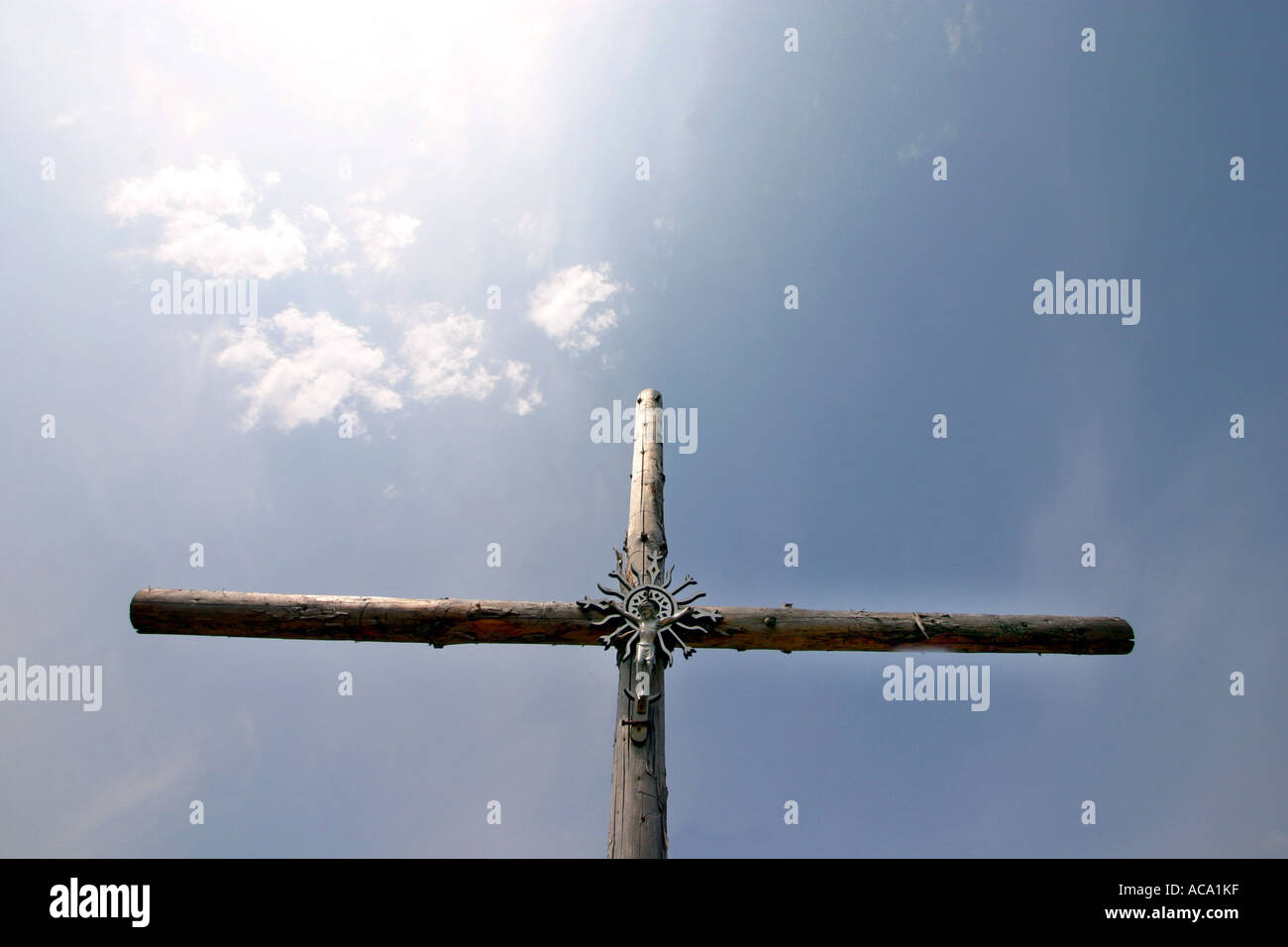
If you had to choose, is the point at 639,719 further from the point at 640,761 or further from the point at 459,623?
the point at 459,623

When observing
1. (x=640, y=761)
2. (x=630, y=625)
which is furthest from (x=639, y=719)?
(x=630, y=625)

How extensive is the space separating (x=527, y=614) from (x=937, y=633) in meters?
3.60

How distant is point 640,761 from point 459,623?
192cm

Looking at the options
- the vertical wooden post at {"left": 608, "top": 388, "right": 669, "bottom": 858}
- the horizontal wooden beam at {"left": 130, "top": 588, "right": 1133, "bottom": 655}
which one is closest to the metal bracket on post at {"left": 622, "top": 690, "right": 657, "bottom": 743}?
the vertical wooden post at {"left": 608, "top": 388, "right": 669, "bottom": 858}

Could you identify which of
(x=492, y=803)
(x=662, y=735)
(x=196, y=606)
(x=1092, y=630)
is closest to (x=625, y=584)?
(x=662, y=735)

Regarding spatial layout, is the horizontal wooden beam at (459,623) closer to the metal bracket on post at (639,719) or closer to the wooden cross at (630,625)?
the wooden cross at (630,625)

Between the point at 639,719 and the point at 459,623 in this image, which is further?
the point at 459,623

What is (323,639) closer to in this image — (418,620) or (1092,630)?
(418,620)

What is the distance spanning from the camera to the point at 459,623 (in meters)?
5.50

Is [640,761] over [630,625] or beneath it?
beneath

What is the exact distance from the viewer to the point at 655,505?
21.3 ft

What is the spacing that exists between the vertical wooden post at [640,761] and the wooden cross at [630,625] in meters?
0.03
